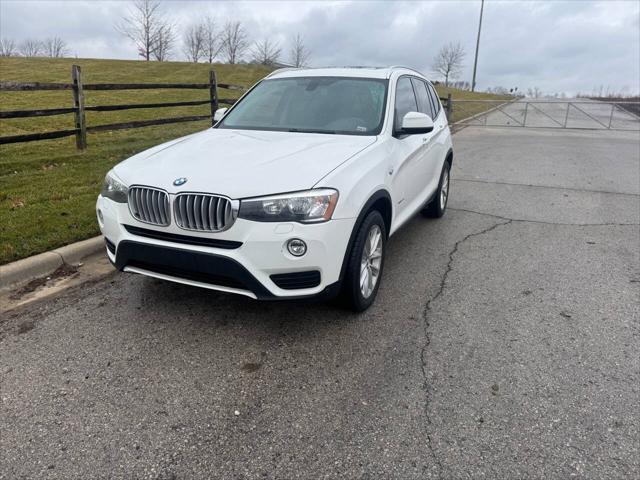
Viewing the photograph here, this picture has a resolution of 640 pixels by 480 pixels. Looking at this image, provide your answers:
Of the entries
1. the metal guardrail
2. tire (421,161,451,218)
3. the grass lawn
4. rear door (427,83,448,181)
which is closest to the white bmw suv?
rear door (427,83,448,181)

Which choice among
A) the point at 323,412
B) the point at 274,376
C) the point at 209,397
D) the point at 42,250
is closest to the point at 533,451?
the point at 323,412

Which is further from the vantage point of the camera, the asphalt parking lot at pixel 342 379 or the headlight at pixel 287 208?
the headlight at pixel 287 208

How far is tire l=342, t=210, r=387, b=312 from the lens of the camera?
3.40 meters

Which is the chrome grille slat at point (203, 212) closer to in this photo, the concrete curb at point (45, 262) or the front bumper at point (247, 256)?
the front bumper at point (247, 256)

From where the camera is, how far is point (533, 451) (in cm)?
246

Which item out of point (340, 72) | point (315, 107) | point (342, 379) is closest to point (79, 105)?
point (340, 72)

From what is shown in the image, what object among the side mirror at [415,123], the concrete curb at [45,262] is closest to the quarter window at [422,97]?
the side mirror at [415,123]

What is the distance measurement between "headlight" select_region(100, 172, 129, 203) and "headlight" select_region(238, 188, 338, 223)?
95 cm

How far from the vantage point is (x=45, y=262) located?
4355mm

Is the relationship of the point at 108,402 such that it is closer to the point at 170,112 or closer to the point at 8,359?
the point at 8,359

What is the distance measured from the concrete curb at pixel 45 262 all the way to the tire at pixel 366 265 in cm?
264

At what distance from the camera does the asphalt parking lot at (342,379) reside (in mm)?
2395

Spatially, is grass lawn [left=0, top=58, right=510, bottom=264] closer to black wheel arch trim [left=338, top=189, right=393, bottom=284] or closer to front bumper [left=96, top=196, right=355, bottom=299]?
front bumper [left=96, top=196, right=355, bottom=299]

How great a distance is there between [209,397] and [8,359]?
1387 mm
